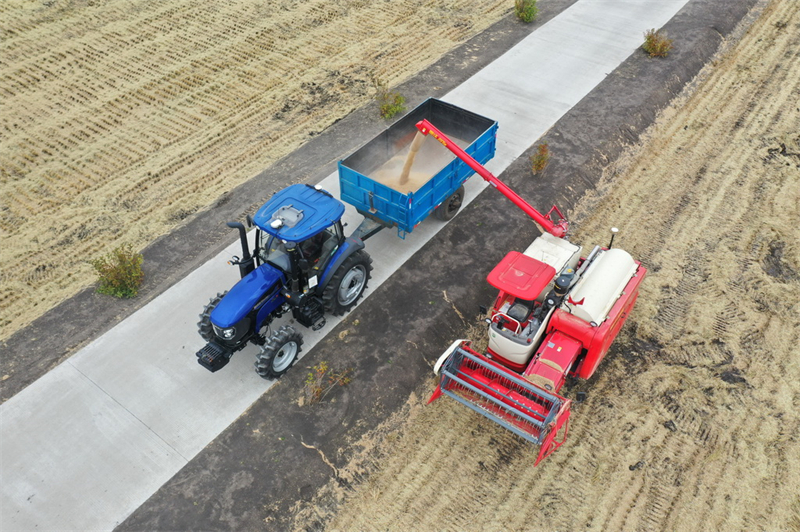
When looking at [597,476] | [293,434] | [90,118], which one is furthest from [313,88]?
[597,476]

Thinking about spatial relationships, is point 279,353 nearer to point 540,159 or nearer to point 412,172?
point 412,172

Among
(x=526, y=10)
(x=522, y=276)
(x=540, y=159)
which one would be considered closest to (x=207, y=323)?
(x=522, y=276)

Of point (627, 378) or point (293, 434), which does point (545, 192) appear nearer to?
point (627, 378)

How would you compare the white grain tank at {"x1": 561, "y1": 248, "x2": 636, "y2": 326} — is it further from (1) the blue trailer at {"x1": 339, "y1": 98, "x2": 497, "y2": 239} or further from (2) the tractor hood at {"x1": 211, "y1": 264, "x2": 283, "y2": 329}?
(2) the tractor hood at {"x1": 211, "y1": 264, "x2": 283, "y2": 329}

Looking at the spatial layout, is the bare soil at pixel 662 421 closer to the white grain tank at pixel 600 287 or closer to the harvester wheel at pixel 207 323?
the white grain tank at pixel 600 287

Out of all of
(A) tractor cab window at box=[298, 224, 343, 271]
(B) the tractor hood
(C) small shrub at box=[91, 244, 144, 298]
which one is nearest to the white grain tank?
(A) tractor cab window at box=[298, 224, 343, 271]

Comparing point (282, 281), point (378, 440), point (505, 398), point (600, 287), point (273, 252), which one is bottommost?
point (378, 440)
